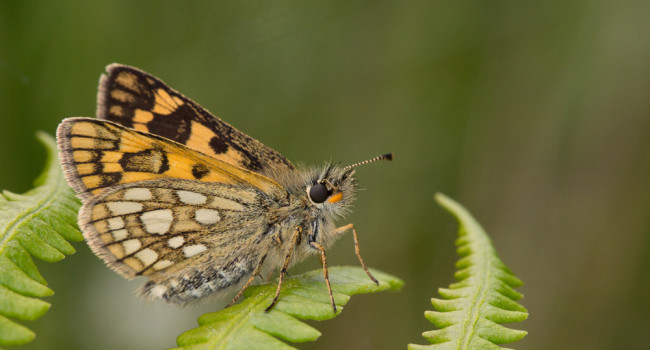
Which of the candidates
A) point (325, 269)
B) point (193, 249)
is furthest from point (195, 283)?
point (325, 269)

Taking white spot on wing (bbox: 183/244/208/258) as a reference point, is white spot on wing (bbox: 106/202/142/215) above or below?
above

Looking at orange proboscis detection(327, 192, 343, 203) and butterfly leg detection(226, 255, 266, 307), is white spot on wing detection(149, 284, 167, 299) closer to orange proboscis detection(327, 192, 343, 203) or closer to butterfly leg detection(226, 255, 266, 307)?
butterfly leg detection(226, 255, 266, 307)

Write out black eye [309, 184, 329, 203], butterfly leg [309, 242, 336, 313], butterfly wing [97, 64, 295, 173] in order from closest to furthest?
butterfly leg [309, 242, 336, 313], black eye [309, 184, 329, 203], butterfly wing [97, 64, 295, 173]

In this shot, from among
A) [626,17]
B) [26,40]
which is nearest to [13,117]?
[26,40]

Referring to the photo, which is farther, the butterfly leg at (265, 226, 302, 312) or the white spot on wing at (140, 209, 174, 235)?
the white spot on wing at (140, 209, 174, 235)

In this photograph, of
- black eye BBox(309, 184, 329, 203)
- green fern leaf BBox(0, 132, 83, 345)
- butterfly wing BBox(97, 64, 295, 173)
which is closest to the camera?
green fern leaf BBox(0, 132, 83, 345)

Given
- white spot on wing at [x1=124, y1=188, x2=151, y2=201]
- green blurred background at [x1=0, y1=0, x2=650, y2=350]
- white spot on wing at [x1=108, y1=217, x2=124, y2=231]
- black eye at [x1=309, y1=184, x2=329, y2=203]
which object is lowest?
white spot on wing at [x1=108, y1=217, x2=124, y2=231]

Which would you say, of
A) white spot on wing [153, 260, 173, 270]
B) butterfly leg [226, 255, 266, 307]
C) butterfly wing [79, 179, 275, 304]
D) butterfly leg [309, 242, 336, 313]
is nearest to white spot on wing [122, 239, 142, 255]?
butterfly wing [79, 179, 275, 304]
